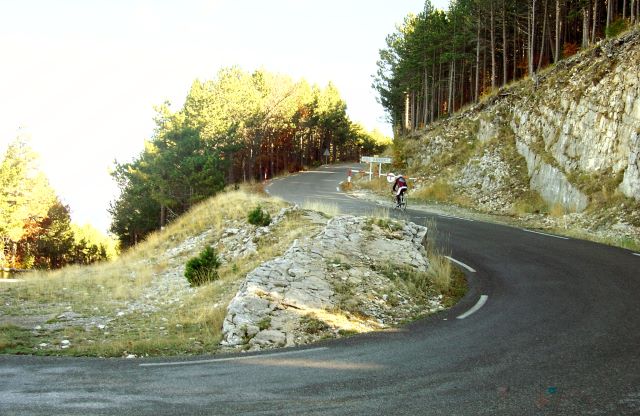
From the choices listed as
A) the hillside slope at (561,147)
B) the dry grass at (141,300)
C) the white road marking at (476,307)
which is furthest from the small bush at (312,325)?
the hillside slope at (561,147)

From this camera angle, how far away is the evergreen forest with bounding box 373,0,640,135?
36.6 meters

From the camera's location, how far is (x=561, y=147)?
25.0 meters

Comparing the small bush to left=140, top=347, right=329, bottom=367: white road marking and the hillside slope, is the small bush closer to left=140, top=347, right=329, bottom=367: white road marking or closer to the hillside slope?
left=140, top=347, right=329, bottom=367: white road marking

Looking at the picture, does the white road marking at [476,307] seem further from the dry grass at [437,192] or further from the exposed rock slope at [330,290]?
the dry grass at [437,192]

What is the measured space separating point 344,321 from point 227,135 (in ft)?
133

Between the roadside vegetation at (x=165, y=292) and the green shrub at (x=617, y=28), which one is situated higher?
the green shrub at (x=617, y=28)

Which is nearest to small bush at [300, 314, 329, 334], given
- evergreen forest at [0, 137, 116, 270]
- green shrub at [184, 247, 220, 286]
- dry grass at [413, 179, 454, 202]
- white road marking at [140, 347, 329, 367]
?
white road marking at [140, 347, 329, 367]

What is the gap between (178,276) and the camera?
1869cm

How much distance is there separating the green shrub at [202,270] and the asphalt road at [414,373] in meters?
8.30

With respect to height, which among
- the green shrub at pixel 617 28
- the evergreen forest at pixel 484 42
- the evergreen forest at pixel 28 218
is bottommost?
the evergreen forest at pixel 28 218

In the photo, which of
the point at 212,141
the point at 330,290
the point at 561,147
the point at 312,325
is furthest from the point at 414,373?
the point at 212,141

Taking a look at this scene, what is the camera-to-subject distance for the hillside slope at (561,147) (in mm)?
20406

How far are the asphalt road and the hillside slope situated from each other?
37.5 ft

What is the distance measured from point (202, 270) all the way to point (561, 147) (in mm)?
19166
